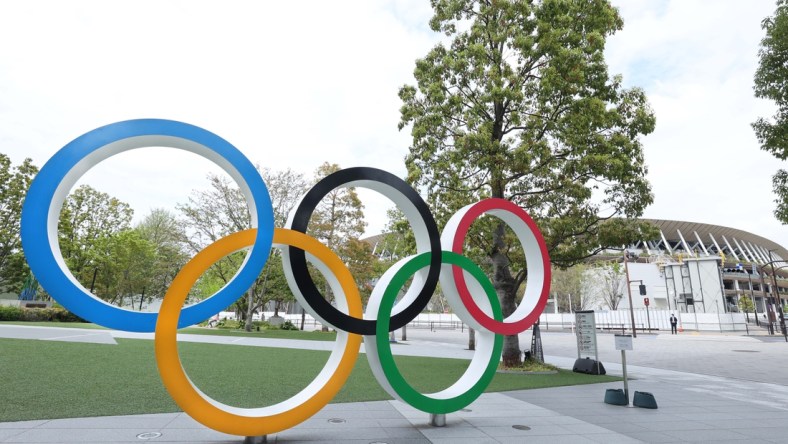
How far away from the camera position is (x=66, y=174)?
4.75 meters

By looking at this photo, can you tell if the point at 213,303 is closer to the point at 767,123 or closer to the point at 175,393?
the point at 175,393

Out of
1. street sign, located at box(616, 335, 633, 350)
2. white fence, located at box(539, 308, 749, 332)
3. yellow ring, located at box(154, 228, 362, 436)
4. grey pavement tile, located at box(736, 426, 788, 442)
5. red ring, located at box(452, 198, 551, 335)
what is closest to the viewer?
A: yellow ring, located at box(154, 228, 362, 436)

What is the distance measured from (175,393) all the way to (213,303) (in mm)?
1085

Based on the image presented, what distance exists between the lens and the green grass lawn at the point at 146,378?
7020 mm

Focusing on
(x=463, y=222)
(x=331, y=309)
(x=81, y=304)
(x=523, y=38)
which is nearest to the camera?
(x=81, y=304)

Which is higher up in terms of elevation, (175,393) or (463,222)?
(463,222)

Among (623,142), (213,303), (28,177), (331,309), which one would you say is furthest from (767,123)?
(28,177)

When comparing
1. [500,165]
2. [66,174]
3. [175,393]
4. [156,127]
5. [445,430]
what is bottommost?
[445,430]

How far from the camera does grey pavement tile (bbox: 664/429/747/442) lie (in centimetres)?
615

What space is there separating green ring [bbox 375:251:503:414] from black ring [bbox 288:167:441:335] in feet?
0.57

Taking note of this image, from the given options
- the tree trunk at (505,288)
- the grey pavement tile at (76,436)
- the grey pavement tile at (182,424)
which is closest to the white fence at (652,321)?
the tree trunk at (505,288)

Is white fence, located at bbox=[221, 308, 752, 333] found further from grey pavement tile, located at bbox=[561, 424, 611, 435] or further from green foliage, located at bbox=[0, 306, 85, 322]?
grey pavement tile, located at bbox=[561, 424, 611, 435]

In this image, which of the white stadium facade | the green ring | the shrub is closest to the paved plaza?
the green ring

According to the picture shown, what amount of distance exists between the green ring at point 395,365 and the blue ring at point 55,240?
194cm
